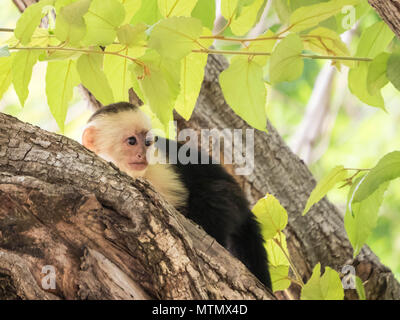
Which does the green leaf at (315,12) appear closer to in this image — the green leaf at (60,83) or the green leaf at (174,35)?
the green leaf at (174,35)

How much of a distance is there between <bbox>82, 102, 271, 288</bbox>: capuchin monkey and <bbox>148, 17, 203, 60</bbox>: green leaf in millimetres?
838

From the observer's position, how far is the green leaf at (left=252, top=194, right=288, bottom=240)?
130 cm

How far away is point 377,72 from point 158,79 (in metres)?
0.41

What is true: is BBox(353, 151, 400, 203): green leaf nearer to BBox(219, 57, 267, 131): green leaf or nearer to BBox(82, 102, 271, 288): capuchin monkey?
BBox(219, 57, 267, 131): green leaf

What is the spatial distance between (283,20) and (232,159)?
2.75ft

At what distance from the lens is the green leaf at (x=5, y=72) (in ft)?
3.38

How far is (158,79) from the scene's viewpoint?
0.98 metres

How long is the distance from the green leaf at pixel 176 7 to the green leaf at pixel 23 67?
25 cm

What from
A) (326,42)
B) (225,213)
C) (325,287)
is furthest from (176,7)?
(225,213)

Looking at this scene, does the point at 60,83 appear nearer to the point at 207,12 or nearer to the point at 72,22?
the point at 72,22

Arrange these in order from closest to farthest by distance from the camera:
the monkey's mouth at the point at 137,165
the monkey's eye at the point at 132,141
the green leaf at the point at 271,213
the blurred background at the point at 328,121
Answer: the green leaf at the point at 271,213, the monkey's mouth at the point at 137,165, the monkey's eye at the point at 132,141, the blurred background at the point at 328,121

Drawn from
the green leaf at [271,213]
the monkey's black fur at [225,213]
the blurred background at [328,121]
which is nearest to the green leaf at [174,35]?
the green leaf at [271,213]
